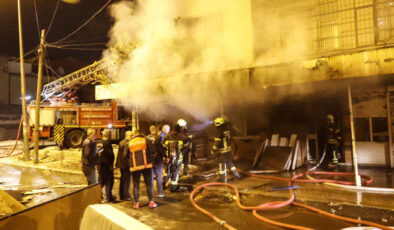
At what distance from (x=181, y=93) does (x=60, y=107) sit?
423 inches

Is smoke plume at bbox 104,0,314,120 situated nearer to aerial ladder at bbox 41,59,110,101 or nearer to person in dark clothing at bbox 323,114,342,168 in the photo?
person in dark clothing at bbox 323,114,342,168

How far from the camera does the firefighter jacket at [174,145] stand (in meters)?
6.46

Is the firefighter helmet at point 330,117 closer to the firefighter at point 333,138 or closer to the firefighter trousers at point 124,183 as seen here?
the firefighter at point 333,138

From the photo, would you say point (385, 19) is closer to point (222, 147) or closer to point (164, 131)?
point (222, 147)

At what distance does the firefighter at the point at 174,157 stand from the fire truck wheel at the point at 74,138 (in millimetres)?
10484

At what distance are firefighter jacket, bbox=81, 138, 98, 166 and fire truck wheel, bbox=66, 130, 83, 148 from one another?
10587mm

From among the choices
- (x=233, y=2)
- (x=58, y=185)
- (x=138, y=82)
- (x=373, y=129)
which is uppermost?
(x=233, y=2)

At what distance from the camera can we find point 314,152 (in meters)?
8.94

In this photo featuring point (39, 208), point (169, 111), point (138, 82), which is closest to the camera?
point (39, 208)

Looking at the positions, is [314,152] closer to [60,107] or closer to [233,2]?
[233,2]

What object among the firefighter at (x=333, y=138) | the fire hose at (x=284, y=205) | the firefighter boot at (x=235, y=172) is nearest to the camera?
the fire hose at (x=284, y=205)

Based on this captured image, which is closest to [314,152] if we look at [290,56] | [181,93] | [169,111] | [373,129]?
[373,129]

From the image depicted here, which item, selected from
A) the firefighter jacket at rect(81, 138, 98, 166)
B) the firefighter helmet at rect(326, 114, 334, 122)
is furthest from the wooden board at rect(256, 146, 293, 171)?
the firefighter jacket at rect(81, 138, 98, 166)

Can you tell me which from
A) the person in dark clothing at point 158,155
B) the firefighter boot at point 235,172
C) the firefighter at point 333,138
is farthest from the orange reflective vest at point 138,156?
the firefighter at point 333,138
